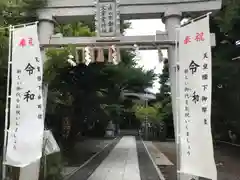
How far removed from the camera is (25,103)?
725 cm

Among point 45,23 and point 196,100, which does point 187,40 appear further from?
point 45,23

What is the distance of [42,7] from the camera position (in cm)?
948

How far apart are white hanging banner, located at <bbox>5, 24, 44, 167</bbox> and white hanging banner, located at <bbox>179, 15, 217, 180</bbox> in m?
2.85

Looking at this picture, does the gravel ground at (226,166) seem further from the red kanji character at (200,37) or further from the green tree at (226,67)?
the red kanji character at (200,37)

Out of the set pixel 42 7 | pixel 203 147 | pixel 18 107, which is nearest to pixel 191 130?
pixel 203 147

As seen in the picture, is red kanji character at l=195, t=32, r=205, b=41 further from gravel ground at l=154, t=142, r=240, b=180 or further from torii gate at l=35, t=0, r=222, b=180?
gravel ground at l=154, t=142, r=240, b=180

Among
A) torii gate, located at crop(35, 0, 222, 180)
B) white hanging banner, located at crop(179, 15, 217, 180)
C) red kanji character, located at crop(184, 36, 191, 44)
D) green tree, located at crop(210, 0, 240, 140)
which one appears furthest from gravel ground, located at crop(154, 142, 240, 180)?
red kanji character, located at crop(184, 36, 191, 44)

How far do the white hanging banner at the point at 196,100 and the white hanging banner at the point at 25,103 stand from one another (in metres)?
2.85

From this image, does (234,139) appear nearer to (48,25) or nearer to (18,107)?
(48,25)

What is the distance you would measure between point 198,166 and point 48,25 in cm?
544

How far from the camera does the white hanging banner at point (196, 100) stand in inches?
256

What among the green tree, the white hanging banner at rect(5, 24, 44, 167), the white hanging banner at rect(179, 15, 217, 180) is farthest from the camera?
the green tree

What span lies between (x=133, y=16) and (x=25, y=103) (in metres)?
3.93

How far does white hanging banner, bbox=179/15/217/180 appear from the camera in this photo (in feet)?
21.3
